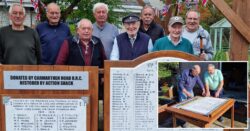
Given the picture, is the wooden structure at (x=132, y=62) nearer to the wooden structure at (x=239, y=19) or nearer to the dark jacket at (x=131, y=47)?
the dark jacket at (x=131, y=47)

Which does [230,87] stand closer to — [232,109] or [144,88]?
[232,109]

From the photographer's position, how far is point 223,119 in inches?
147

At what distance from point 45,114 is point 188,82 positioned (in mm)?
1463

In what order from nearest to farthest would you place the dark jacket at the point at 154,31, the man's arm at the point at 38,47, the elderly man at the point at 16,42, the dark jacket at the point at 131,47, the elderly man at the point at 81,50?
the elderly man at the point at 81,50 < the dark jacket at the point at 131,47 < the elderly man at the point at 16,42 < the man's arm at the point at 38,47 < the dark jacket at the point at 154,31

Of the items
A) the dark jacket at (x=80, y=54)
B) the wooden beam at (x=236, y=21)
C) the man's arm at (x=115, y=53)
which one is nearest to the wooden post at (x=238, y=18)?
the wooden beam at (x=236, y=21)

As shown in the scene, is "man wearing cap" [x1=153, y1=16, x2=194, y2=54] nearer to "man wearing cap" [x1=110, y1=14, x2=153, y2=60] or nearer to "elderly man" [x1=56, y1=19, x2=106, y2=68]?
"man wearing cap" [x1=110, y1=14, x2=153, y2=60]

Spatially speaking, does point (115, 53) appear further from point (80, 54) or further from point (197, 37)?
point (197, 37)

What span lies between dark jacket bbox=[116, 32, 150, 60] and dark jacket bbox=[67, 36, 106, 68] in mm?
223

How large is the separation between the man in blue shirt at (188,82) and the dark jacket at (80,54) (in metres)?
0.90

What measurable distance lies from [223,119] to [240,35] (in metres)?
1.55

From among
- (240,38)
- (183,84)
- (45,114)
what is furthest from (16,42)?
(240,38)

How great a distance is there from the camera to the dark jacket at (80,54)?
3.91 meters

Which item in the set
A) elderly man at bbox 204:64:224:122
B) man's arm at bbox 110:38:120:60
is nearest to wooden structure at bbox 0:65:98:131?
man's arm at bbox 110:38:120:60

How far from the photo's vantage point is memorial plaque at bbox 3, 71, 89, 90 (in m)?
3.63
